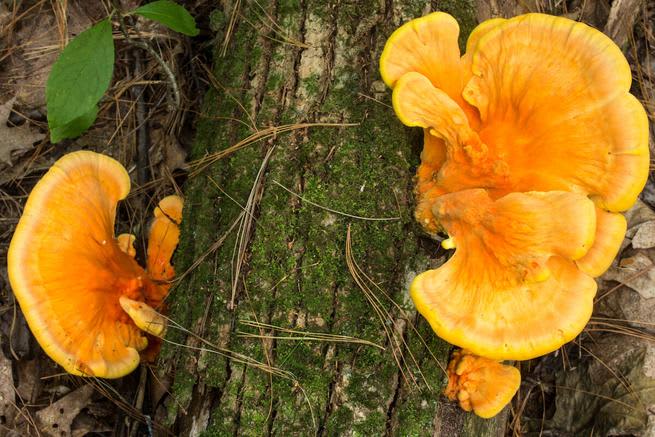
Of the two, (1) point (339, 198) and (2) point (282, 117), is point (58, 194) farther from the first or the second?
(1) point (339, 198)

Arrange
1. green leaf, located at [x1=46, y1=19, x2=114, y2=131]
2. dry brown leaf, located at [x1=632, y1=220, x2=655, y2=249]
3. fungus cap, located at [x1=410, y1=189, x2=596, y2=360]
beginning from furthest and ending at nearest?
1. dry brown leaf, located at [x1=632, y1=220, x2=655, y2=249]
2. green leaf, located at [x1=46, y1=19, x2=114, y2=131]
3. fungus cap, located at [x1=410, y1=189, x2=596, y2=360]

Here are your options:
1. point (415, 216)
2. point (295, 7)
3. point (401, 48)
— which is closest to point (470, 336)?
point (415, 216)

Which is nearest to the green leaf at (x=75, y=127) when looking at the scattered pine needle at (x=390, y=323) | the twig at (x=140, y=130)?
the twig at (x=140, y=130)

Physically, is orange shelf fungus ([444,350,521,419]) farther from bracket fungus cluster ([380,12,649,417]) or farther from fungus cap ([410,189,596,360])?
fungus cap ([410,189,596,360])

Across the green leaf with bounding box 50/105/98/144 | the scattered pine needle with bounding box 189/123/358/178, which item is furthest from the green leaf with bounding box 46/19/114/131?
the scattered pine needle with bounding box 189/123/358/178

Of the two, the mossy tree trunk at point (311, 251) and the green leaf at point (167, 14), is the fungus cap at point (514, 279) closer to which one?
the mossy tree trunk at point (311, 251)

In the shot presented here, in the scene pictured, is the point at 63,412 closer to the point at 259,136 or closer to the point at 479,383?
the point at 259,136
